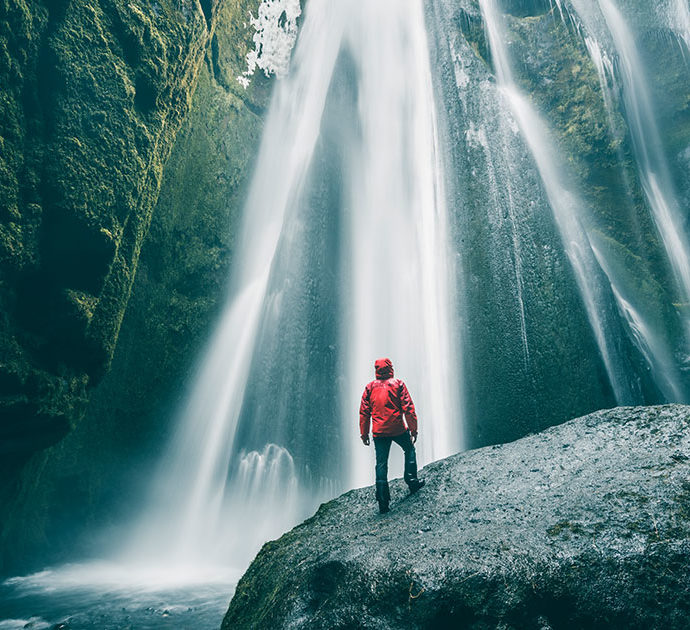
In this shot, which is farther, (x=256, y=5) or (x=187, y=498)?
(x=256, y=5)

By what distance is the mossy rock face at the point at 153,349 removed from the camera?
10.3 metres

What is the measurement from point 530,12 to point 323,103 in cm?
858

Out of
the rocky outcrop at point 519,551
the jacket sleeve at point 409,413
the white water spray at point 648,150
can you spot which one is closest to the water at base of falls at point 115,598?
the rocky outcrop at point 519,551

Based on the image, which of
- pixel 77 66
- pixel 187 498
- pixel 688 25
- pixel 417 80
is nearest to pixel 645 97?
pixel 688 25

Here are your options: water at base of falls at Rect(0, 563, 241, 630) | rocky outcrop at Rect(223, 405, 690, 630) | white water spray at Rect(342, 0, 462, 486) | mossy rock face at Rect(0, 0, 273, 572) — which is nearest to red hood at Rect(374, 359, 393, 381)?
rocky outcrop at Rect(223, 405, 690, 630)

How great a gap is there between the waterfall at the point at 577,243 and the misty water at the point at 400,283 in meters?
0.06

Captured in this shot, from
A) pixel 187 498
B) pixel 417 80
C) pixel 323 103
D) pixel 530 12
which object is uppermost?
pixel 530 12

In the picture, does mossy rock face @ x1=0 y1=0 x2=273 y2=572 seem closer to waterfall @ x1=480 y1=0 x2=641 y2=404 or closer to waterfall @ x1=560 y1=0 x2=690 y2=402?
waterfall @ x1=480 y1=0 x2=641 y2=404

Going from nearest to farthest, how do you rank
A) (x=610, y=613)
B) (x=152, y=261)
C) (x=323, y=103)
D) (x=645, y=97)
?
(x=610, y=613) < (x=152, y=261) < (x=323, y=103) < (x=645, y=97)

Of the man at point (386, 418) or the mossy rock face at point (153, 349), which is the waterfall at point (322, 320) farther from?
the man at point (386, 418)

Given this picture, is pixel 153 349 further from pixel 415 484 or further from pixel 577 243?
pixel 577 243

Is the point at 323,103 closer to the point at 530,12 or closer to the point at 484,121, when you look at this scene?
the point at 484,121

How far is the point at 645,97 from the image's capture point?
1727cm

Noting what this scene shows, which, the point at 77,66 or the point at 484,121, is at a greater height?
the point at 484,121
